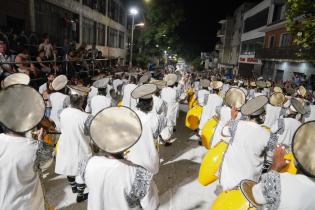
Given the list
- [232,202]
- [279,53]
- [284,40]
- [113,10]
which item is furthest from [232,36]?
[232,202]

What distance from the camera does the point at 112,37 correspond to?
98.2 ft

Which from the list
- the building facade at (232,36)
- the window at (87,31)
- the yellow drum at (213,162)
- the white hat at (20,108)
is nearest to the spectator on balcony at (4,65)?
the white hat at (20,108)

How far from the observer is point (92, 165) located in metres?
2.52

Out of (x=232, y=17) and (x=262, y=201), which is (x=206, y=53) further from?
(x=262, y=201)

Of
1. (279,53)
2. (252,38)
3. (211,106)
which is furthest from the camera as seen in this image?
(252,38)

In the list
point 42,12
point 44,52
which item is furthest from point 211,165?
point 42,12

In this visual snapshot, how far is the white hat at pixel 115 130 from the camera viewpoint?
7.93ft

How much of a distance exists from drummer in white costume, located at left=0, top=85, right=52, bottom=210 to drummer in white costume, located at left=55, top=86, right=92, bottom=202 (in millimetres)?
1372

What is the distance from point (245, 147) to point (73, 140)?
2.60 m

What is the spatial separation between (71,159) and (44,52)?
6.49m

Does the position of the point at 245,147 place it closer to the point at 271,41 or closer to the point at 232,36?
the point at 271,41

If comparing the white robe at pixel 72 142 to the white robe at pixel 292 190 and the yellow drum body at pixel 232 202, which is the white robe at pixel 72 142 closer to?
the yellow drum body at pixel 232 202

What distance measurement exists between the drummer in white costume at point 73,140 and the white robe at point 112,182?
1.99 m

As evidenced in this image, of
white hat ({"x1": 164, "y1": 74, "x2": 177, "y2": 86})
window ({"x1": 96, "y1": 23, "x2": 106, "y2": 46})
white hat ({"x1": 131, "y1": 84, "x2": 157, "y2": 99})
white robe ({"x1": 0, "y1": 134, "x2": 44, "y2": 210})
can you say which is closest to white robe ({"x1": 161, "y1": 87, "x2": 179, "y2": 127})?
white hat ({"x1": 164, "y1": 74, "x2": 177, "y2": 86})
